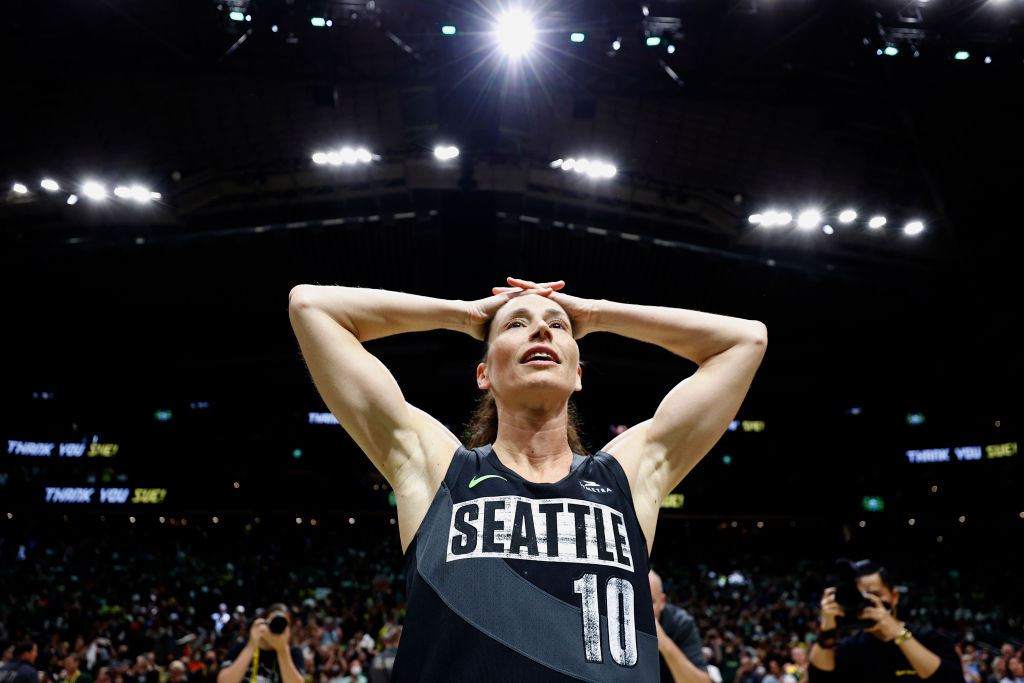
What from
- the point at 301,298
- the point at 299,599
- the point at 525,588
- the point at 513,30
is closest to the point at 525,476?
the point at 525,588

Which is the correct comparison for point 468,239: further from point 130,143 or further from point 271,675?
point 271,675

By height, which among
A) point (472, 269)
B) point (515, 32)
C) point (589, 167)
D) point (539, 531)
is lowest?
point (539, 531)

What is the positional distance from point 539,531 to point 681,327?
2.49ft

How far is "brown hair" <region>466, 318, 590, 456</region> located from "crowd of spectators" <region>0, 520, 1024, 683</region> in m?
8.21

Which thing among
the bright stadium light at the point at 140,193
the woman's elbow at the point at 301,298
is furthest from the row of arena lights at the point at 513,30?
the woman's elbow at the point at 301,298

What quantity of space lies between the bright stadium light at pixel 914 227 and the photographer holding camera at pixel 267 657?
12603 millimetres

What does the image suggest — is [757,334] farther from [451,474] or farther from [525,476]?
[451,474]

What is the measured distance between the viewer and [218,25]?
29.1ft

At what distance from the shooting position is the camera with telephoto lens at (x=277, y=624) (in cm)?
372

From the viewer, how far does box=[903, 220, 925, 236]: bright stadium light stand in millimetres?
12586

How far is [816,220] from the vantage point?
12.8 meters

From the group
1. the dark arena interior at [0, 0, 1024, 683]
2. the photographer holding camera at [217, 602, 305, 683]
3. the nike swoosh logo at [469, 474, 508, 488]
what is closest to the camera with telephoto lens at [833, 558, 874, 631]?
the nike swoosh logo at [469, 474, 508, 488]


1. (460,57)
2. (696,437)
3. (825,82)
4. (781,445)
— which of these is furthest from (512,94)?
(781,445)

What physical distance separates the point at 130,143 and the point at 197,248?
2.54 m
